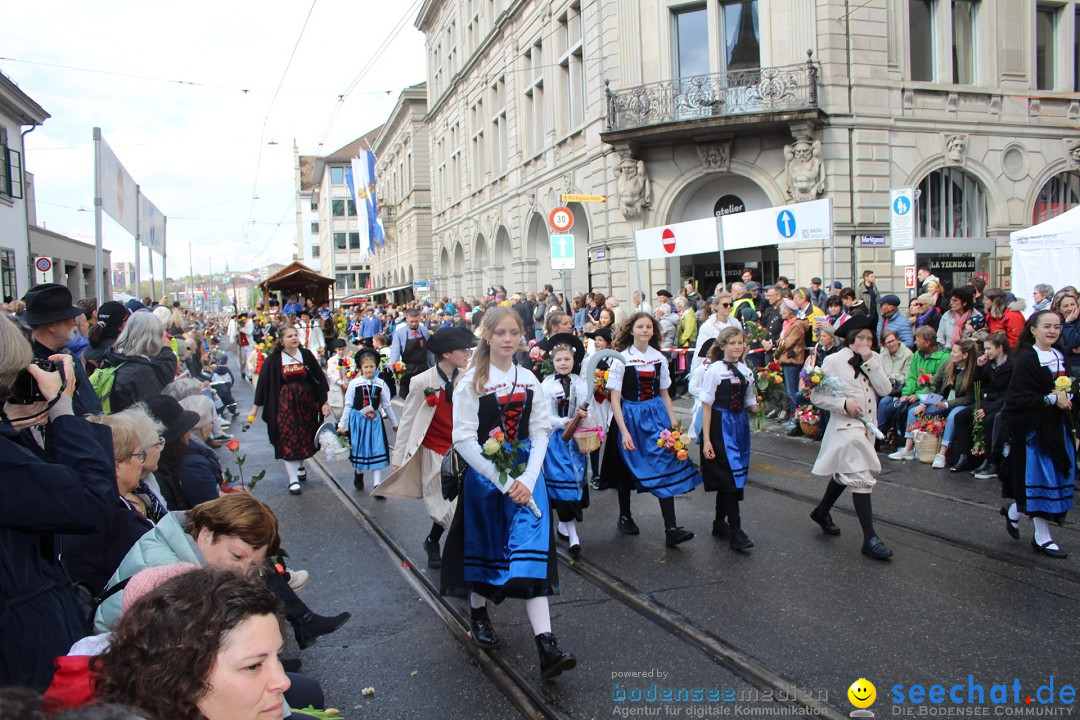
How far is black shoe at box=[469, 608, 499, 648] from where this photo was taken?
4.72 metres

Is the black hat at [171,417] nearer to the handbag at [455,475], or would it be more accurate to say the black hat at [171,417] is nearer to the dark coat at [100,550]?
the dark coat at [100,550]

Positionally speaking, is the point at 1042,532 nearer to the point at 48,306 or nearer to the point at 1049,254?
the point at 48,306

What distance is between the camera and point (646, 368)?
22.6 ft

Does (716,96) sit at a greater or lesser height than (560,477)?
greater

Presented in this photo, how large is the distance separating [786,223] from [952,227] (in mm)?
10099

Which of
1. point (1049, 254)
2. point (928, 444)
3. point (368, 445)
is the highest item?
point (1049, 254)

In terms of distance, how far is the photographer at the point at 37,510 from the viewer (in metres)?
2.49

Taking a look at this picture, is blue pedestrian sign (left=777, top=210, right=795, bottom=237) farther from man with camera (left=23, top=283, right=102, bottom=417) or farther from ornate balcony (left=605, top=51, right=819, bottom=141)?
Answer: man with camera (left=23, top=283, right=102, bottom=417)

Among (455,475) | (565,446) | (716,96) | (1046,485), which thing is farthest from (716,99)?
(455,475)

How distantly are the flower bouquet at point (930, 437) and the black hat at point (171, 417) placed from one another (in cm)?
806

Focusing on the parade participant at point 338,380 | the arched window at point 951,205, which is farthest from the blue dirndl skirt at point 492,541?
the arched window at point 951,205

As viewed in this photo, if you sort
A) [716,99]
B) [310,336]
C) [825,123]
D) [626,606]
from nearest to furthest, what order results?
[626,606]
[310,336]
[825,123]
[716,99]

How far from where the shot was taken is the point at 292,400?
9656mm

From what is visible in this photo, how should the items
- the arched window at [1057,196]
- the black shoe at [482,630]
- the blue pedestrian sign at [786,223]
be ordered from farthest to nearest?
the arched window at [1057,196]
the blue pedestrian sign at [786,223]
the black shoe at [482,630]
